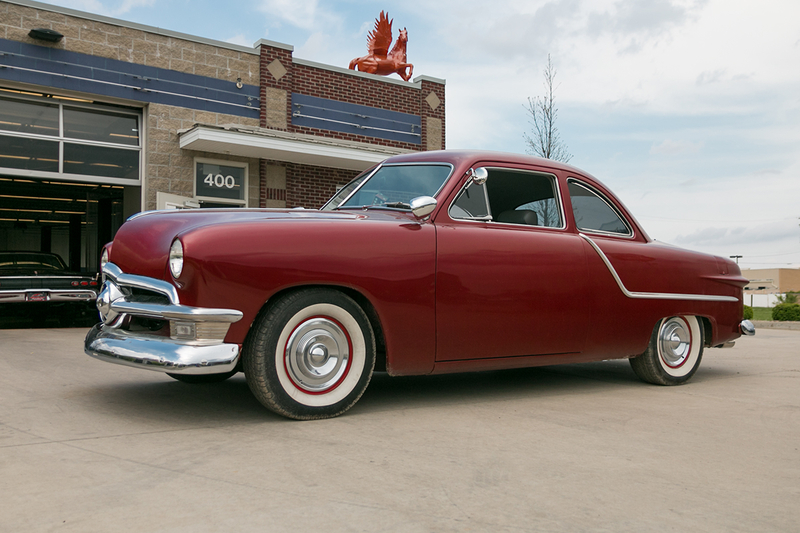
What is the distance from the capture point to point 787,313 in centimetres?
1767

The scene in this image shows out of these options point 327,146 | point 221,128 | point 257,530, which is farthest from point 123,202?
point 257,530

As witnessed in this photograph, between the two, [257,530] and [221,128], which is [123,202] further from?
[257,530]

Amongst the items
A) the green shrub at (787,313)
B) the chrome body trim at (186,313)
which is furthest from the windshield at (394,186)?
the green shrub at (787,313)

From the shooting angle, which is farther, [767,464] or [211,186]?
[211,186]

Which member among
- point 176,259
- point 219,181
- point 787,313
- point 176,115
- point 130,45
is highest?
point 130,45

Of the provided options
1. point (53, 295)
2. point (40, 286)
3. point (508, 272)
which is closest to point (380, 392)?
point (508, 272)

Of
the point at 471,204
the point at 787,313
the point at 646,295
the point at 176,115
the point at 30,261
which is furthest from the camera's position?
the point at 787,313

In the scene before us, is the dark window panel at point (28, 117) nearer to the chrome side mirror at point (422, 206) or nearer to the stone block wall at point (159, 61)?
the stone block wall at point (159, 61)

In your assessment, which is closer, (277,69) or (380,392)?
(380,392)

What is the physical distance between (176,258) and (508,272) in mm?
2132

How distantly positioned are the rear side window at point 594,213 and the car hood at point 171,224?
5.22 ft

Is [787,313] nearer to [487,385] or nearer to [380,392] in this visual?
[487,385]

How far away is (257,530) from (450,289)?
7.54ft

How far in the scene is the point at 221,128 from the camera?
1312 centimetres
